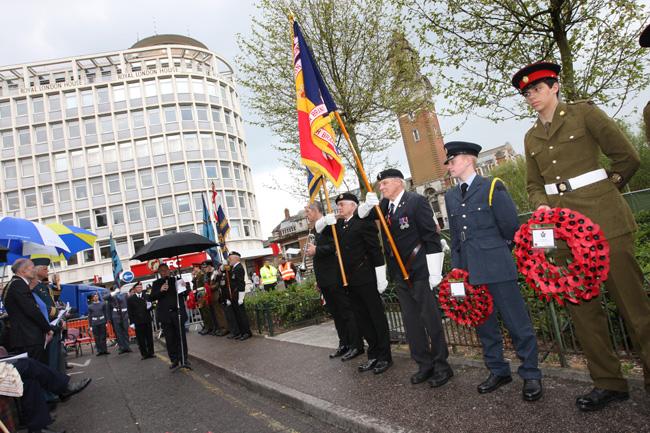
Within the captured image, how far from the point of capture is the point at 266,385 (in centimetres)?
558

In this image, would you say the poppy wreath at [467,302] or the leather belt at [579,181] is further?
the poppy wreath at [467,302]

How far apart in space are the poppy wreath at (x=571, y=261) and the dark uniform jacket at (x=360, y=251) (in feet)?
8.58

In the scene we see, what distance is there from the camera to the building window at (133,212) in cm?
4909

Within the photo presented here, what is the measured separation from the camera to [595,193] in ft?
10.3

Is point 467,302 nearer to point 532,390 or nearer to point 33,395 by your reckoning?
point 532,390

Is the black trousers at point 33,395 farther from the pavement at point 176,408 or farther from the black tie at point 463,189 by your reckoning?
the black tie at point 463,189

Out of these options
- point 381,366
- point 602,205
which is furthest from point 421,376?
point 602,205

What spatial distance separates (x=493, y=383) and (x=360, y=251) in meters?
2.31

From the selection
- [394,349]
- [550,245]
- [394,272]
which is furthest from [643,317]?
[394,349]

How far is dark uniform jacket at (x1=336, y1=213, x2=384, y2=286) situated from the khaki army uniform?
98.1 inches

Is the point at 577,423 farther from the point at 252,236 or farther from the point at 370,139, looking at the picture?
the point at 252,236

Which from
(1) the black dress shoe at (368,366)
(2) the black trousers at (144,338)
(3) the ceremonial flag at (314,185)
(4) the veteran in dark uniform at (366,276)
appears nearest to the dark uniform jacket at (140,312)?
(2) the black trousers at (144,338)

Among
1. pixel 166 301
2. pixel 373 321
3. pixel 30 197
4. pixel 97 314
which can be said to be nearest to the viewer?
pixel 373 321

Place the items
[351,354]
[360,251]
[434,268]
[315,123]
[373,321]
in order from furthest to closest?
[351,354] < [315,123] < [360,251] < [373,321] < [434,268]
